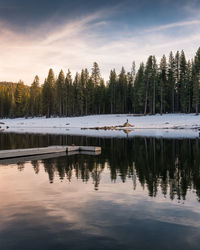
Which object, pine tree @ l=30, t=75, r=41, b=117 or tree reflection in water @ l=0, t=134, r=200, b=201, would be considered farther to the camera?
pine tree @ l=30, t=75, r=41, b=117

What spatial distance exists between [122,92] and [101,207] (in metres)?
80.8

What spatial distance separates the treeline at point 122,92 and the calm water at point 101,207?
52993mm

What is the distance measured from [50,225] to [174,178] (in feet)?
24.3

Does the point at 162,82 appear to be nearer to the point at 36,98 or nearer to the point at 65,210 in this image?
the point at 36,98

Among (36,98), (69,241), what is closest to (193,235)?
(69,241)

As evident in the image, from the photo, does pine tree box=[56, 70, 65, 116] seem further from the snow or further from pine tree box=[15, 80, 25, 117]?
pine tree box=[15, 80, 25, 117]

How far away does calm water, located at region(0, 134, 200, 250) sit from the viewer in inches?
255

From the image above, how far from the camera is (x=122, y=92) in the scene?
8812 centimetres

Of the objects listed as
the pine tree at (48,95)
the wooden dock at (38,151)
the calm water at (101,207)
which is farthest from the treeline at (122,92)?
the calm water at (101,207)

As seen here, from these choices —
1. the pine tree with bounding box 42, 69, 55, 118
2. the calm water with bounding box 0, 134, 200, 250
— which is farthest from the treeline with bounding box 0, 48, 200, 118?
the calm water with bounding box 0, 134, 200, 250

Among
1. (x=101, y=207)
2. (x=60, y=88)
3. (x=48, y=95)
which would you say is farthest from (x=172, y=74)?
(x=101, y=207)

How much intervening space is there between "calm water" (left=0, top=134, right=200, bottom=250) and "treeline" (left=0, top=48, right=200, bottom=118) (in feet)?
174

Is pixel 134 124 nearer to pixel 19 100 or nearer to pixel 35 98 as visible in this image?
pixel 35 98

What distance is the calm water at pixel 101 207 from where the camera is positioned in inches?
255
